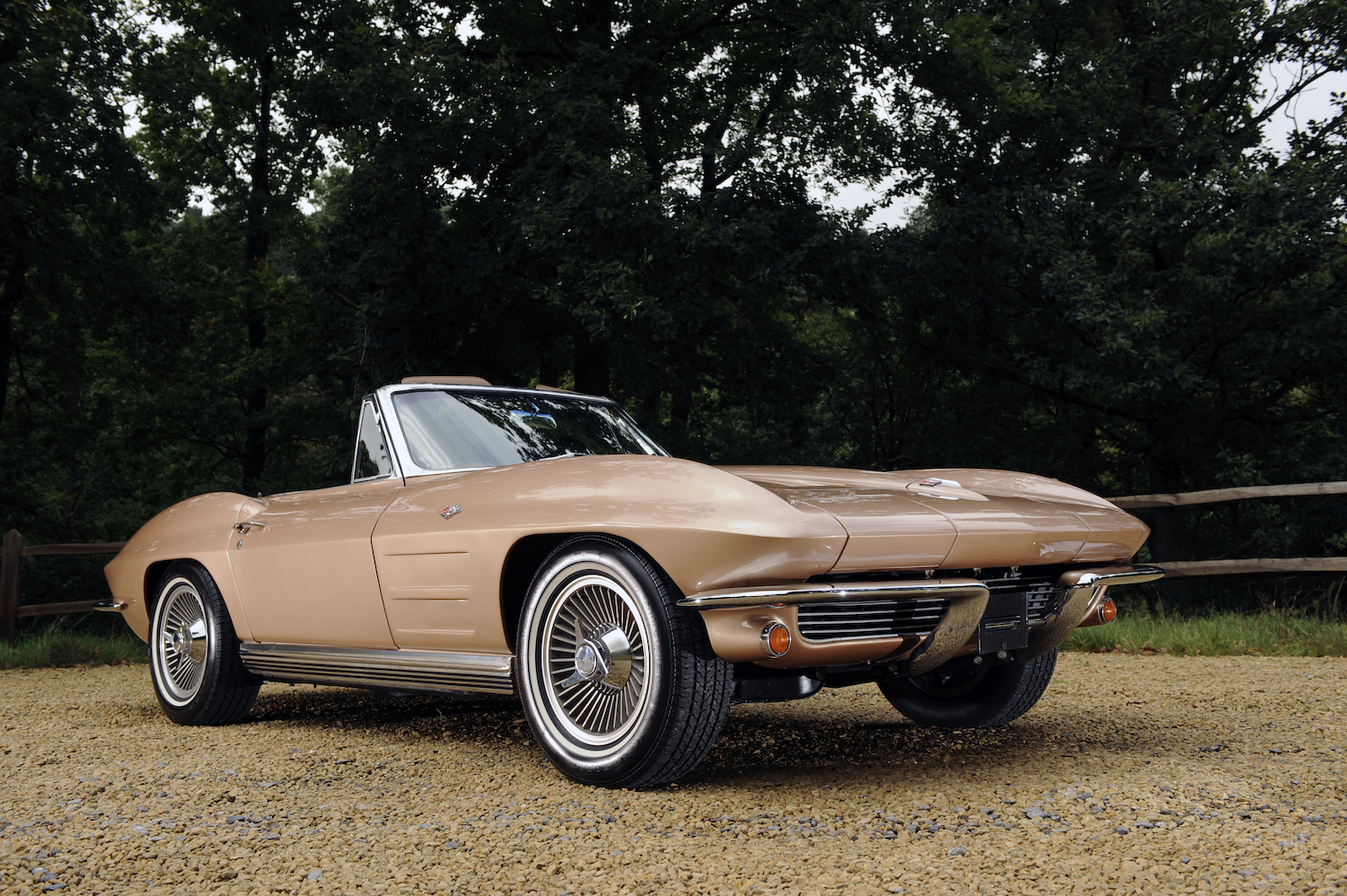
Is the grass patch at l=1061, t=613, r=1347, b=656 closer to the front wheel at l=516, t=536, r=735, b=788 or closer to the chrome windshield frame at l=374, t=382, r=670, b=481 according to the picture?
the chrome windshield frame at l=374, t=382, r=670, b=481

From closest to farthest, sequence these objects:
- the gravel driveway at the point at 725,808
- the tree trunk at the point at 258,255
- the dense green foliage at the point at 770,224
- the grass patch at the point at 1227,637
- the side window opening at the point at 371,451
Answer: the gravel driveway at the point at 725,808, the side window opening at the point at 371,451, the grass patch at the point at 1227,637, the dense green foliage at the point at 770,224, the tree trunk at the point at 258,255

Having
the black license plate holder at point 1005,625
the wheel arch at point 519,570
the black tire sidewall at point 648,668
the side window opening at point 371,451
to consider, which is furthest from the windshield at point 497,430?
the black license plate holder at point 1005,625

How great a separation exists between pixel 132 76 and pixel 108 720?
42.4 ft

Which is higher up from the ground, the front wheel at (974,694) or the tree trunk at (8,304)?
the tree trunk at (8,304)

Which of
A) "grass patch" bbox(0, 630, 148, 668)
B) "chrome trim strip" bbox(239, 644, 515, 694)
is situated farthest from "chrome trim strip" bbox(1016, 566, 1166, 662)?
"grass patch" bbox(0, 630, 148, 668)

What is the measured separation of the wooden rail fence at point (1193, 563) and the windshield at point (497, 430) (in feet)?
12.2

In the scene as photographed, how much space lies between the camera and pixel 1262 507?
14.4 meters

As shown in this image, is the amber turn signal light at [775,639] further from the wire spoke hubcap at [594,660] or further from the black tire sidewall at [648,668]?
the wire spoke hubcap at [594,660]

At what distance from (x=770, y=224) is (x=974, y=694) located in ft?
31.5

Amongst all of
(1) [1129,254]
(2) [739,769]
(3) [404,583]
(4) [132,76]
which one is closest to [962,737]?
(2) [739,769]

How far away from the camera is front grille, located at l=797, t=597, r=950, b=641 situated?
3.25 metres

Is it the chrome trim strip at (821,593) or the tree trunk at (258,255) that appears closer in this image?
the chrome trim strip at (821,593)

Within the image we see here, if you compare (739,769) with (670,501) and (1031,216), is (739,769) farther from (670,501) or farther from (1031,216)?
(1031,216)

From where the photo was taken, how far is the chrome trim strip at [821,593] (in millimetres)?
3076
